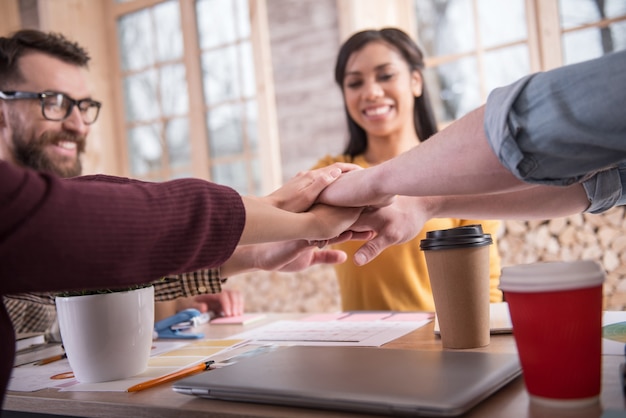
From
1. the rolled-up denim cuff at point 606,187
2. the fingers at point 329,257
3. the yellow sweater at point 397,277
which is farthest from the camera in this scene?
the yellow sweater at point 397,277

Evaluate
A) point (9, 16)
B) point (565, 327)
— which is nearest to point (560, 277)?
point (565, 327)

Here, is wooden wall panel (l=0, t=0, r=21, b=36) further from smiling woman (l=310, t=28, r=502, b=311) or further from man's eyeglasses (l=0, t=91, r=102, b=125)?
smiling woman (l=310, t=28, r=502, b=311)

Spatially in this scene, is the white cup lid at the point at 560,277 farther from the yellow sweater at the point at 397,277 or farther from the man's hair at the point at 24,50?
the man's hair at the point at 24,50

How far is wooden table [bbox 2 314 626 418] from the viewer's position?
58cm

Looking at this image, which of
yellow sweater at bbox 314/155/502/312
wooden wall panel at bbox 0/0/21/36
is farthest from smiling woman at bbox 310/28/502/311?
wooden wall panel at bbox 0/0/21/36

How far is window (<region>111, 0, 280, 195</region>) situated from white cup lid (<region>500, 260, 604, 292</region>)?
11.1 feet

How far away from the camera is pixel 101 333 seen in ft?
2.89

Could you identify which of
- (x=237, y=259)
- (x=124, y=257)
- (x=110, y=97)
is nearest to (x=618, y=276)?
(x=237, y=259)

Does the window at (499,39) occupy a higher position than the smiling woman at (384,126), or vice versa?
the window at (499,39)

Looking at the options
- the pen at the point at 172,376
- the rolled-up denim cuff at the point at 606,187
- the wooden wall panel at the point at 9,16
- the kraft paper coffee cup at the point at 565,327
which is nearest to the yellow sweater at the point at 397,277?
the rolled-up denim cuff at the point at 606,187

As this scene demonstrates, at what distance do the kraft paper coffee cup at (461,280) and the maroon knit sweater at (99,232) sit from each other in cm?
30

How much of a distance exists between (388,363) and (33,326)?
4.42 feet

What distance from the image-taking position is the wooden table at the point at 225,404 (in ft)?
1.91

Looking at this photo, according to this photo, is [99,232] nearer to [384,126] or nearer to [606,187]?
[606,187]
